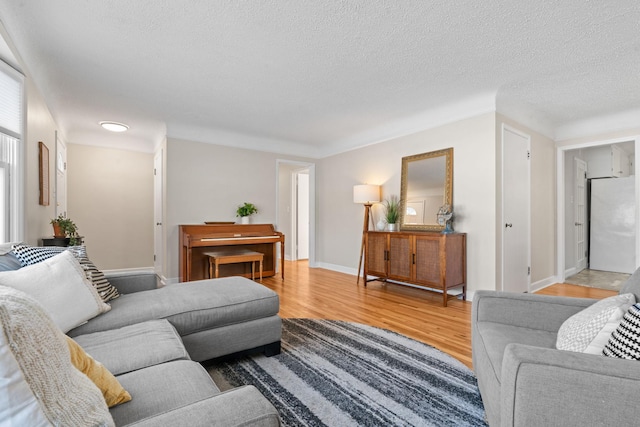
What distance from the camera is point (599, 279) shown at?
15.9 feet

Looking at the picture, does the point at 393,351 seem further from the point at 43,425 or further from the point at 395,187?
the point at 395,187

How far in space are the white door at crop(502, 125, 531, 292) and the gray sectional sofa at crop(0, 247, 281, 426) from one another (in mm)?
2916

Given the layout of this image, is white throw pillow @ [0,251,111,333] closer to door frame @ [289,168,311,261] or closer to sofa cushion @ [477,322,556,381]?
sofa cushion @ [477,322,556,381]

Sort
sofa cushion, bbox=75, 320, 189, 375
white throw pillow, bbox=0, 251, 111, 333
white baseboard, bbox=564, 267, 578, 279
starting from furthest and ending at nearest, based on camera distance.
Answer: white baseboard, bbox=564, 267, 578, 279 < white throw pillow, bbox=0, 251, 111, 333 < sofa cushion, bbox=75, 320, 189, 375

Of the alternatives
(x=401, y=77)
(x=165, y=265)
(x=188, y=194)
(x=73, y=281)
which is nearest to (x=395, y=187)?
(x=401, y=77)

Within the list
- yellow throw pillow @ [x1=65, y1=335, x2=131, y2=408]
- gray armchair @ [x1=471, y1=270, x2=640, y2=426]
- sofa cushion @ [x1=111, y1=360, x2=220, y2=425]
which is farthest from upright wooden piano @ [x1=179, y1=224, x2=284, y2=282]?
gray armchair @ [x1=471, y1=270, x2=640, y2=426]

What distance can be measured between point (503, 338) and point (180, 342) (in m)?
1.46

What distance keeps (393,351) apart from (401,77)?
2.45 m

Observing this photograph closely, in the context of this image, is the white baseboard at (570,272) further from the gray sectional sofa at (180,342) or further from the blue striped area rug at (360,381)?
the gray sectional sofa at (180,342)

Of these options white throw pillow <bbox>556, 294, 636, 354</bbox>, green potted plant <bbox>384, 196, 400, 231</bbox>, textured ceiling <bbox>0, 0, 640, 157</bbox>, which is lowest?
white throw pillow <bbox>556, 294, 636, 354</bbox>

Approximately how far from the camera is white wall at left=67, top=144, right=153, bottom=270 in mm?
5062

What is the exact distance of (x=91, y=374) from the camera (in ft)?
2.92

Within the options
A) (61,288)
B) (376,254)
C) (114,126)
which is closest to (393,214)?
(376,254)

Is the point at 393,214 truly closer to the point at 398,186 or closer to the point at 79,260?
the point at 398,186
